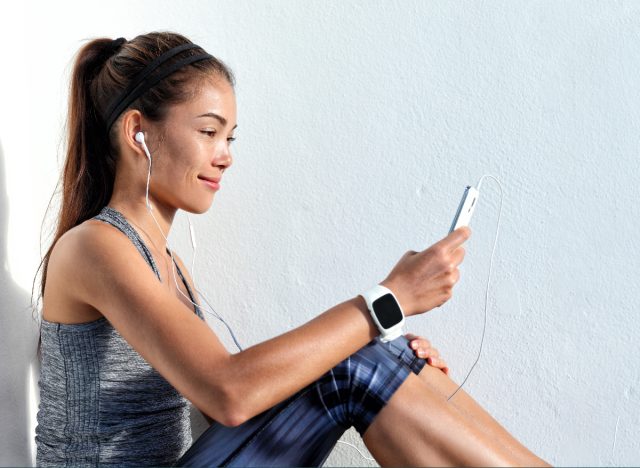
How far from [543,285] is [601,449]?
0.33 meters

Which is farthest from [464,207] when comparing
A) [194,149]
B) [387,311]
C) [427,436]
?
[194,149]

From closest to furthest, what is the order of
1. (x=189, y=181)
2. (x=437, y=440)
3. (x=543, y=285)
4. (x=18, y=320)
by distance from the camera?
(x=437, y=440)
(x=189, y=181)
(x=543, y=285)
(x=18, y=320)

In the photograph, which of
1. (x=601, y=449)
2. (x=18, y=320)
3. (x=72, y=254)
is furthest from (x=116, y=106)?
(x=601, y=449)

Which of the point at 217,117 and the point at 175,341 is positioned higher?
the point at 217,117

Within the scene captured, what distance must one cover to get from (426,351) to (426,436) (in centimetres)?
26

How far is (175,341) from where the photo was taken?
123cm

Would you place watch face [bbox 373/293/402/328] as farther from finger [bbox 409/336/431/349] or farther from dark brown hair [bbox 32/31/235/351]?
dark brown hair [bbox 32/31/235/351]

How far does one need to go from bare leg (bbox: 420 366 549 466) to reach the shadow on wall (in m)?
0.84

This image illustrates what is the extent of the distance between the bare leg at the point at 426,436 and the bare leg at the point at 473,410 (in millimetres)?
68

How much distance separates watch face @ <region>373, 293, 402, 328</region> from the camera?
127 centimetres

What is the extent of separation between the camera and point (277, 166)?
1774mm

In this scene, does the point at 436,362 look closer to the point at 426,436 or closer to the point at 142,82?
the point at 426,436

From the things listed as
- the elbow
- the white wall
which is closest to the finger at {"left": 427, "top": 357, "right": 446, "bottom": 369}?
the white wall

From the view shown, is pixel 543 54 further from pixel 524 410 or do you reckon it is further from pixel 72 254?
pixel 72 254
